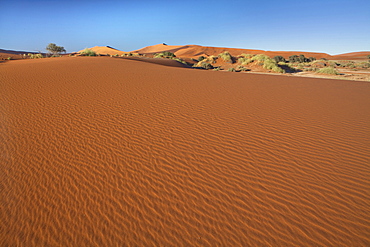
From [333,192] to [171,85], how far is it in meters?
8.83

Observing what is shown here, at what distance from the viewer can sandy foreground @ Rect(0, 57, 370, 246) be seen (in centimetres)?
268

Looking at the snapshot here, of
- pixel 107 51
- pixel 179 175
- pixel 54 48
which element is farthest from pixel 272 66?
pixel 107 51

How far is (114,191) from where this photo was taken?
10.8 feet

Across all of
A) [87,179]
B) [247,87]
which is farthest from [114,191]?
[247,87]

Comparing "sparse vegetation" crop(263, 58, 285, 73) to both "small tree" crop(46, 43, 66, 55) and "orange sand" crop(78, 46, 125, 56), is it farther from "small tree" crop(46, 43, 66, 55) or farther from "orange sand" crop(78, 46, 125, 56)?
"orange sand" crop(78, 46, 125, 56)

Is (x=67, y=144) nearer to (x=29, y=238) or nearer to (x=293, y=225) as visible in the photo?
(x=29, y=238)

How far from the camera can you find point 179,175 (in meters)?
3.73

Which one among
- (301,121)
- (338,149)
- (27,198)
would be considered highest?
(301,121)

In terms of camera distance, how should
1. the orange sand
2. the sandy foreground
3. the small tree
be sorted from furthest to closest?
the orange sand → the small tree → the sandy foreground

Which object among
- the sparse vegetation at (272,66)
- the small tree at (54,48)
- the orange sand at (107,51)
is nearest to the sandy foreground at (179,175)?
the sparse vegetation at (272,66)

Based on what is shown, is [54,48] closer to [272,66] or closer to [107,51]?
[107,51]

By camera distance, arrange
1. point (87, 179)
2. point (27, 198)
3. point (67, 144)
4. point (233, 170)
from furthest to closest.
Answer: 1. point (67, 144)
2. point (233, 170)
3. point (87, 179)
4. point (27, 198)

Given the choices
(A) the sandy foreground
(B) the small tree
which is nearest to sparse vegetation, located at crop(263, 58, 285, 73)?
(A) the sandy foreground

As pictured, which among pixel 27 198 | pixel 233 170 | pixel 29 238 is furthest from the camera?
pixel 233 170
